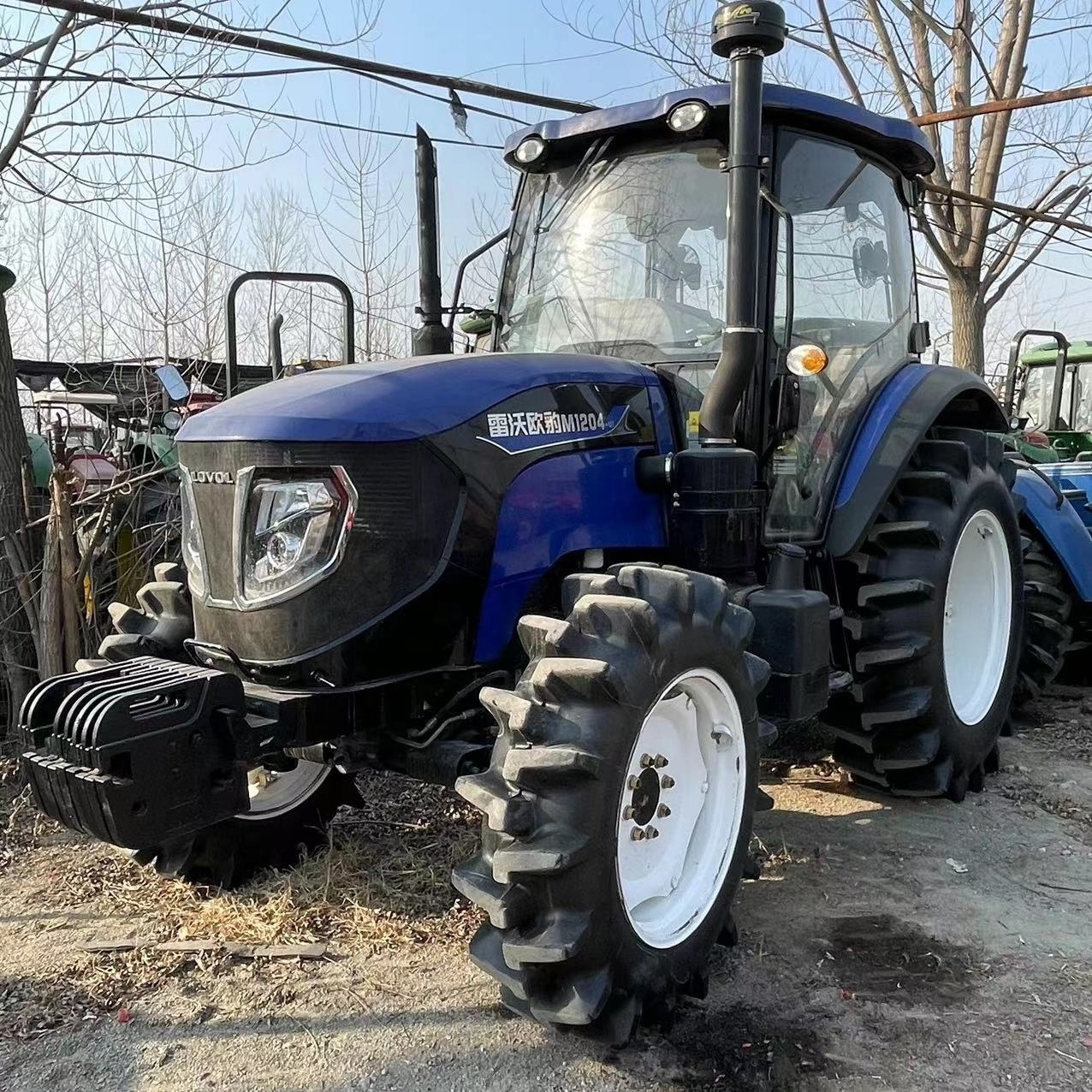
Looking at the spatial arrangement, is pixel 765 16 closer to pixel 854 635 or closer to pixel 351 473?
pixel 351 473

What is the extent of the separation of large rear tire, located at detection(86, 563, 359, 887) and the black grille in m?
0.49

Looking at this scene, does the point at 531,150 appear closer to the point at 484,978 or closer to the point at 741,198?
the point at 741,198

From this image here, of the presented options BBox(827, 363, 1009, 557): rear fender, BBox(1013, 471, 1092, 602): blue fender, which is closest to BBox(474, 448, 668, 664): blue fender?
BBox(827, 363, 1009, 557): rear fender

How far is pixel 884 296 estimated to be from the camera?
13.7 feet

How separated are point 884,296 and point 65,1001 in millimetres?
3727

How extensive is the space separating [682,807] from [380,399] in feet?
4.49

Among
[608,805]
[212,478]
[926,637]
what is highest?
[212,478]

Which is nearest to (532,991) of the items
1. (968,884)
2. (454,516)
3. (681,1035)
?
(681,1035)

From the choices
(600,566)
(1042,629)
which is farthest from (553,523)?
(1042,629)

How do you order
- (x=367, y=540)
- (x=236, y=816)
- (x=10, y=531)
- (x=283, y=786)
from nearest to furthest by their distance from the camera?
1. (x=367, y=540)
2. (x=236, y=816)
3. (x=283, y=786)
4. (x=10, y=531)

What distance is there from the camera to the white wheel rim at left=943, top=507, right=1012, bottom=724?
4.36m

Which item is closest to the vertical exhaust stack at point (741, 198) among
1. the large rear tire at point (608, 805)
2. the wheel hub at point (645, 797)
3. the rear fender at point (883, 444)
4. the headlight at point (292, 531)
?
the large rear tire at point (608, 805)

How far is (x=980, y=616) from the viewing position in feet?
14.8

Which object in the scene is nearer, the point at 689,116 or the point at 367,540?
the point at 367,540
